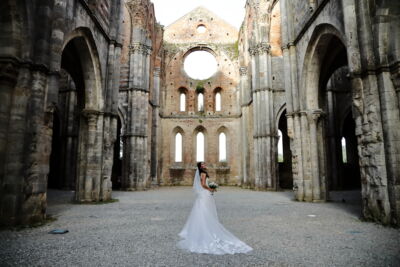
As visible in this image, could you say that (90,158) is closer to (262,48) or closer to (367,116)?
(367,116)

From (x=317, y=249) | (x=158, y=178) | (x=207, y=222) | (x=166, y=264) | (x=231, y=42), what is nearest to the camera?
(x=166, y=264)

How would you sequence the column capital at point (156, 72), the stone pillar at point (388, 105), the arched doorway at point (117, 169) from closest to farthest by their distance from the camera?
the stone pillar at point (388, 105) → the arched doorway at point (117, 169) → the column capital at point (156, 72)

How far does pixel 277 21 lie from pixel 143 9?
33.6 feet

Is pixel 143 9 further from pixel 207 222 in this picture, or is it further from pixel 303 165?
pixel 207 222

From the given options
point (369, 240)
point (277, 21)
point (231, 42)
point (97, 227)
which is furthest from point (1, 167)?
point (231, 42)

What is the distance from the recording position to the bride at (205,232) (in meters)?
4.24

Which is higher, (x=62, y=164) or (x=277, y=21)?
(x=277, y=21)

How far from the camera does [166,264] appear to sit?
142 inches

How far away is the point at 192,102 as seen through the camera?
2586 cm

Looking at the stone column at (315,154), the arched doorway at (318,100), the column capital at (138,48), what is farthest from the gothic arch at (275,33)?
the stone column at (315,154)

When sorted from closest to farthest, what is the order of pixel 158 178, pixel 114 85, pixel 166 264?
pixel 166 264
pixel 114 85
pixel 158 178

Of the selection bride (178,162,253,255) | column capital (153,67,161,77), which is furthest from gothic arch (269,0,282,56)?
bride (178,162,253,255)

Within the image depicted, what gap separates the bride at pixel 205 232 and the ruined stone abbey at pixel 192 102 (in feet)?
12.7

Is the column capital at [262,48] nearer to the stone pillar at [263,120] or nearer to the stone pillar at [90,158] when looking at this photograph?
the stone pillar at [263,120]
